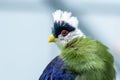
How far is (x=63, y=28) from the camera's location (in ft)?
3.80

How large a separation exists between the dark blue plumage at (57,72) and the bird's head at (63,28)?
0.07 metres

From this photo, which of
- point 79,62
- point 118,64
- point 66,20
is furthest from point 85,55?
point 118,64

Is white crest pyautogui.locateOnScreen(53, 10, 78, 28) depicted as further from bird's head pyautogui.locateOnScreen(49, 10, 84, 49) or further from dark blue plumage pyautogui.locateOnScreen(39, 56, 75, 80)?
dark blue plumage pyautogui.locateOnScreen(39, 56, 75, 80)

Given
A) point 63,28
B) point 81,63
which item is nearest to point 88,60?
point 81,63

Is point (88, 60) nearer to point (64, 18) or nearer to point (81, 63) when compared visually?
point (81, 63)

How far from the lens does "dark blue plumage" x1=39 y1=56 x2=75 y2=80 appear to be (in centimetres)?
106

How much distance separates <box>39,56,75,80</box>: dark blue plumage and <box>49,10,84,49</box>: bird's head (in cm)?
7

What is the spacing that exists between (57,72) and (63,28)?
14 centimetres

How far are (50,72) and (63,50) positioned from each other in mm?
64

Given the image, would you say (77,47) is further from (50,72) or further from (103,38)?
(103,38)

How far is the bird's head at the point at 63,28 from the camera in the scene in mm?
1146

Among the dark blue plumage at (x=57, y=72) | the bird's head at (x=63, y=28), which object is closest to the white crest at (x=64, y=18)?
the bird's head at (x=63, y=28)

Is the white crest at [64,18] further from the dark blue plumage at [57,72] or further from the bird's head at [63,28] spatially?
the dark blue plumage at [57,72]

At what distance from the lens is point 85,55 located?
1.06 meters
